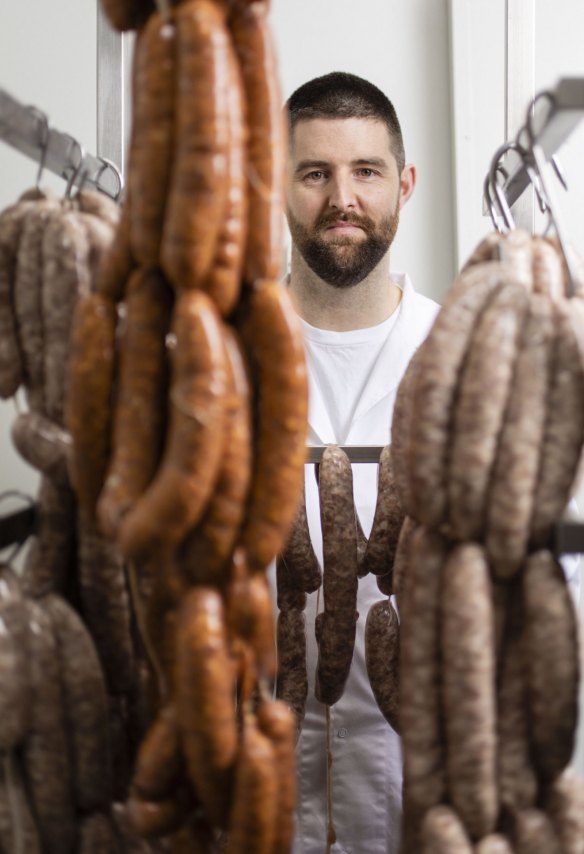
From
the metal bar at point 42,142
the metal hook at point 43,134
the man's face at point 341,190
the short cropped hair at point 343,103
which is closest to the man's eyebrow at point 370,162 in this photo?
the man's face at point 341,190

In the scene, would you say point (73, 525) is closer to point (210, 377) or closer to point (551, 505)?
point (210, 377)

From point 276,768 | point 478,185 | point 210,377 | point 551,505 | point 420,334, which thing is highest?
point 478,185

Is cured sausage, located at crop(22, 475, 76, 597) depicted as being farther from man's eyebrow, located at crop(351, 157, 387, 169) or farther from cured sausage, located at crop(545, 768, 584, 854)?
man's eyebrow, located at crop(351, 157, 387, 169)

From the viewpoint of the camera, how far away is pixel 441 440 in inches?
36.7

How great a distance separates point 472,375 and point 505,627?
10.5 inches

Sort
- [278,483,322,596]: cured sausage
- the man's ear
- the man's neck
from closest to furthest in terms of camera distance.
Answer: [278,483,322,596]: cured sausage
the man's neck
the man's ear

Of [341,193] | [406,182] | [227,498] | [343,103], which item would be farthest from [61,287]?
[406,182]

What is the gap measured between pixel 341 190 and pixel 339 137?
144 mm

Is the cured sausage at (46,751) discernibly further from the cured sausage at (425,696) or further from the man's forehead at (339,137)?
the man's forehead at (339,137)

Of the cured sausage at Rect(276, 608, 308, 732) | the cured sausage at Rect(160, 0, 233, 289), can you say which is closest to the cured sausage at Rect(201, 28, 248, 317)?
the cured sausage at Rect(160, 0, 233, 289)

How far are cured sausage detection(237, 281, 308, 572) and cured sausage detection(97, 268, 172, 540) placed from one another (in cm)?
8

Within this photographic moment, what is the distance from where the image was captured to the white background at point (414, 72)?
312 cm

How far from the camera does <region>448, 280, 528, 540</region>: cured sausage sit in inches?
35.4

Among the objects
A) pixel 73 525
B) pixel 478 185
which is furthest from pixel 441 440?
pixel 478 185
